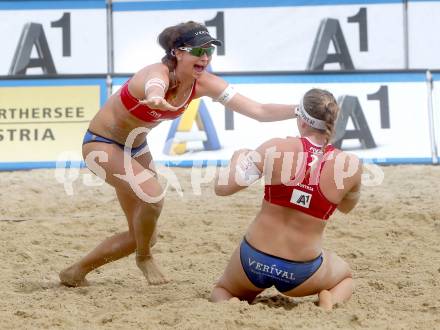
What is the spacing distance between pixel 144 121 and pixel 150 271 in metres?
0.97

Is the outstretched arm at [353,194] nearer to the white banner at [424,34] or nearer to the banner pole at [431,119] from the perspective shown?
the banner pole at [431,119]

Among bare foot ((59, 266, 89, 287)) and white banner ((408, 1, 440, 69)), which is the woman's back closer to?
bare foot ((59, 266, 89, 287))

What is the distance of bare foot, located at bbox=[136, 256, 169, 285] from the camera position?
213 inches

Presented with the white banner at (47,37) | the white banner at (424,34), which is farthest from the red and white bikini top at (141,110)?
the white banner at (424,34)

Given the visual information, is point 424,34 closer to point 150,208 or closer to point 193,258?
point 193,258

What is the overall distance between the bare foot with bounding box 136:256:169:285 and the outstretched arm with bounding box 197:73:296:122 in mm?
1110

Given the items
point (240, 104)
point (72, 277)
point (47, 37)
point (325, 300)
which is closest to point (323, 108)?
point (325, 300)

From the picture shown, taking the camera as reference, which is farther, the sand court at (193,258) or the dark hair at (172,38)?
the dark hair at (172,38)

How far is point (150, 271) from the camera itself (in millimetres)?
5441

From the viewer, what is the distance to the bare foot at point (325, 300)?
445 cm

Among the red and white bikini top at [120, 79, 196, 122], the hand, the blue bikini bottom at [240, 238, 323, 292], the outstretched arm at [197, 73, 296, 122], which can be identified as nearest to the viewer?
the blue bikini bottom at [240, 238, 323, 292]

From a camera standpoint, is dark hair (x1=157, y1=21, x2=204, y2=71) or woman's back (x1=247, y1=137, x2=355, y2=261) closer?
woman's back (x1=247, y1=137, x2=355, y2=261)

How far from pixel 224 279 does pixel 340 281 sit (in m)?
0.63
